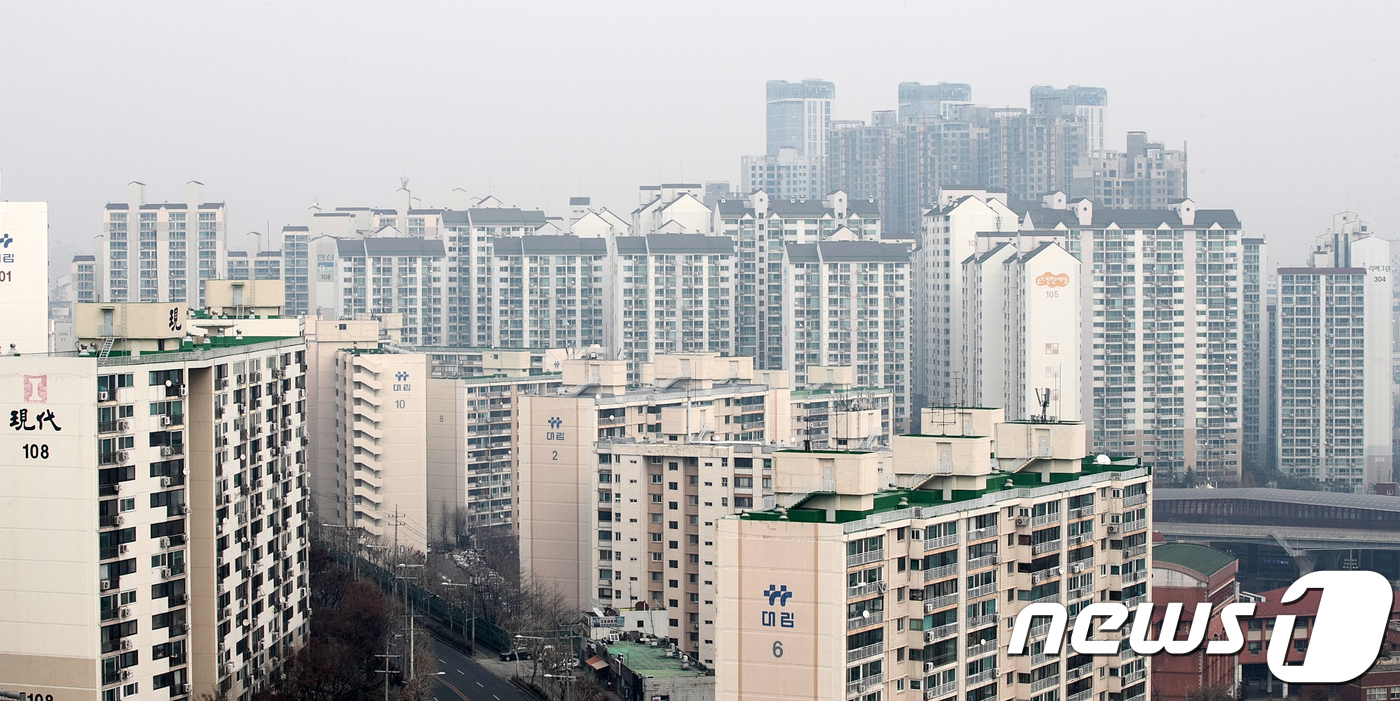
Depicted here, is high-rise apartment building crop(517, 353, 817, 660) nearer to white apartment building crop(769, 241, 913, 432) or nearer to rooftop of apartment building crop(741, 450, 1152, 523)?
rooftop of apartment building crop(741, 450, 1152, 523)

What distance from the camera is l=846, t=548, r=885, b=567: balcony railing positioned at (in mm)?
11586

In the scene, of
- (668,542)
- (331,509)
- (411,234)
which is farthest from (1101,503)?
(411,234)

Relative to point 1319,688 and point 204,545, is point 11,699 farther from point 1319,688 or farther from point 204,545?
point 1319,688

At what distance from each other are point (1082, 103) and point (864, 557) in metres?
60.1

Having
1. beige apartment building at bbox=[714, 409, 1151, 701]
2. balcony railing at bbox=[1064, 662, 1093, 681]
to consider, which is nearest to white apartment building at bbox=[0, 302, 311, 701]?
beige apartment building at bbox=[714, 409, 1151, 701]

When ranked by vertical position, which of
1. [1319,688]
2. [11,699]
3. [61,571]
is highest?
[61,571]

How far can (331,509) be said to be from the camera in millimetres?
29109

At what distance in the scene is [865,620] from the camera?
38.4 feet

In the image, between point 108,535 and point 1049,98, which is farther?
point 1049,98

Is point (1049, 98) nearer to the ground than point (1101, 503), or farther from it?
farther from it

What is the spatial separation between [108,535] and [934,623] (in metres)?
6.11

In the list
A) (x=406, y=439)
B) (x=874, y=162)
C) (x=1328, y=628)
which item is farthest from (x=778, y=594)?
(x=874, y=162)

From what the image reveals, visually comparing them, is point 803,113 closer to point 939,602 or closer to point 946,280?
point 946,280

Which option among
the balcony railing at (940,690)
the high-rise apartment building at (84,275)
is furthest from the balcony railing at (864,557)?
the high-rise apartment building at (84,275)
